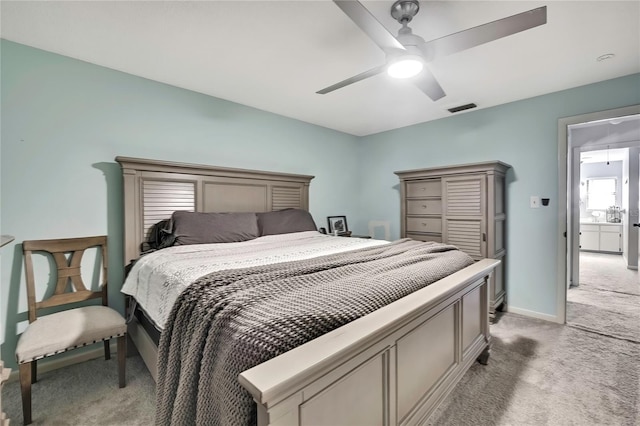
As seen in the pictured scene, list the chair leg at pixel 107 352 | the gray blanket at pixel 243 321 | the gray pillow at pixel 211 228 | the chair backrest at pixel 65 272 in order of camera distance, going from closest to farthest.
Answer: the gray blanket at pixel 243 321, the chair backrest at pixel 65 272, the chair leg at pixel 107 352, the gray pillow at pixel 211 228

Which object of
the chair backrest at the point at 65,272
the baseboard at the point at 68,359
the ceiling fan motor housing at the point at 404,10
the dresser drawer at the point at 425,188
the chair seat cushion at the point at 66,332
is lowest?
the baseboard at the point at 68,359

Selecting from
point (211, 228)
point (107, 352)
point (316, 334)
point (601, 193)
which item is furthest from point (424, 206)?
point (601, 193)

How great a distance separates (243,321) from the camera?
0.95m

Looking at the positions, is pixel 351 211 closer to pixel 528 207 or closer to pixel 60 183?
pixel 528 207

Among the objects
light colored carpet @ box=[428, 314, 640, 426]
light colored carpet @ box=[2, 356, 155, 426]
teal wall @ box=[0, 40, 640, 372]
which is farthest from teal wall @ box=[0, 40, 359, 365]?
light colored carpet @ box=[428, 314, 640, 426]

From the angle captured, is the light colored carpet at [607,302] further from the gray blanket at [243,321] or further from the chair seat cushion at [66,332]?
the chair seat cushion at [66,332]

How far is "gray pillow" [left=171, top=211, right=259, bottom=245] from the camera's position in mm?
2383

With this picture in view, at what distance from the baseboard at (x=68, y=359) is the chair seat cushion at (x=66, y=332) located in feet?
1.81

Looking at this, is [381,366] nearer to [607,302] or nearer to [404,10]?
[404,10]

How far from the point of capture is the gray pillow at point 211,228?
2.38m

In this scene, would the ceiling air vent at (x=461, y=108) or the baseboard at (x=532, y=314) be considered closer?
the baseboard at (x=532, y=314)

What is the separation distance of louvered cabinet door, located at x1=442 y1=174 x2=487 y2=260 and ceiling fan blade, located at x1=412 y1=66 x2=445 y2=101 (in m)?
1.28

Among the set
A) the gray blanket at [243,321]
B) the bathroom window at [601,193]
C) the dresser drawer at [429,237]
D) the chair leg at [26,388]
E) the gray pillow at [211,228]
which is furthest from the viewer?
the bathroom window at [601,193]

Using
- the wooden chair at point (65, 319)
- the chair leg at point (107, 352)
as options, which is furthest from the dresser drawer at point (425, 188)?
the chair leg at point (107, 352)
